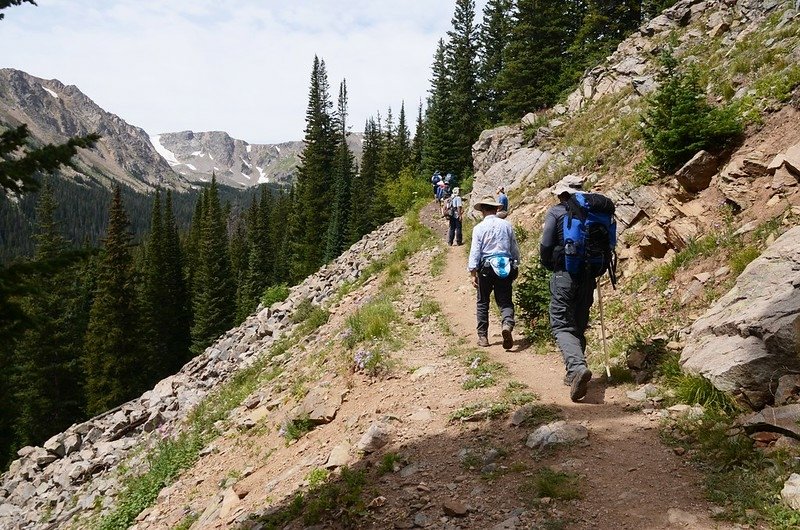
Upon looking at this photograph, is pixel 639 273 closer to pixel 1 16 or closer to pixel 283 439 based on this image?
pixel 283 439

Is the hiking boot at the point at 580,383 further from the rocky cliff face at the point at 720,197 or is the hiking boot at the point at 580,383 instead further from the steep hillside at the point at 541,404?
the rocky cliff face at the point at 720,197

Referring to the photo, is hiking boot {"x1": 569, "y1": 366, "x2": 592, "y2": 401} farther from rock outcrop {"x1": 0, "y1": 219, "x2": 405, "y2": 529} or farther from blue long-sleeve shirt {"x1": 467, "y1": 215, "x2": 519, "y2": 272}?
rock outcrop {"x1": 0, "y1": 219, "x2": 405, "y2": 529}

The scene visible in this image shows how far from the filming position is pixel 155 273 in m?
53.5

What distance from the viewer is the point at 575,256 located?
5762 millimetres

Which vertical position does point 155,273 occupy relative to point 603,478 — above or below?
below

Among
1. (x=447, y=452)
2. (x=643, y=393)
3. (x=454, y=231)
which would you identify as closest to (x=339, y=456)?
(x=447, y=452)

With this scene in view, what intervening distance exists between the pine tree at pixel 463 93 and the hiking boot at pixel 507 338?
29.7 metres

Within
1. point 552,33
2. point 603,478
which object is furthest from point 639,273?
point 552,33

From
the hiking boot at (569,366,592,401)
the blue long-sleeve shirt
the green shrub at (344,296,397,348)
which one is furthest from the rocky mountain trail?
the blue long-sleeve shirt

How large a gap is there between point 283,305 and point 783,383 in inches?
709

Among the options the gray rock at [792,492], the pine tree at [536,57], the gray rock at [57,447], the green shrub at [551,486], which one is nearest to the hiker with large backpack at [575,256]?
the green shrub at [551,486]

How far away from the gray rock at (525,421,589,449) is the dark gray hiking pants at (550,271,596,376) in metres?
1.17

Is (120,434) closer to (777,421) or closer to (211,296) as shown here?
(777,421)

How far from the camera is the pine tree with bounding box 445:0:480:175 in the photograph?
39156mm
